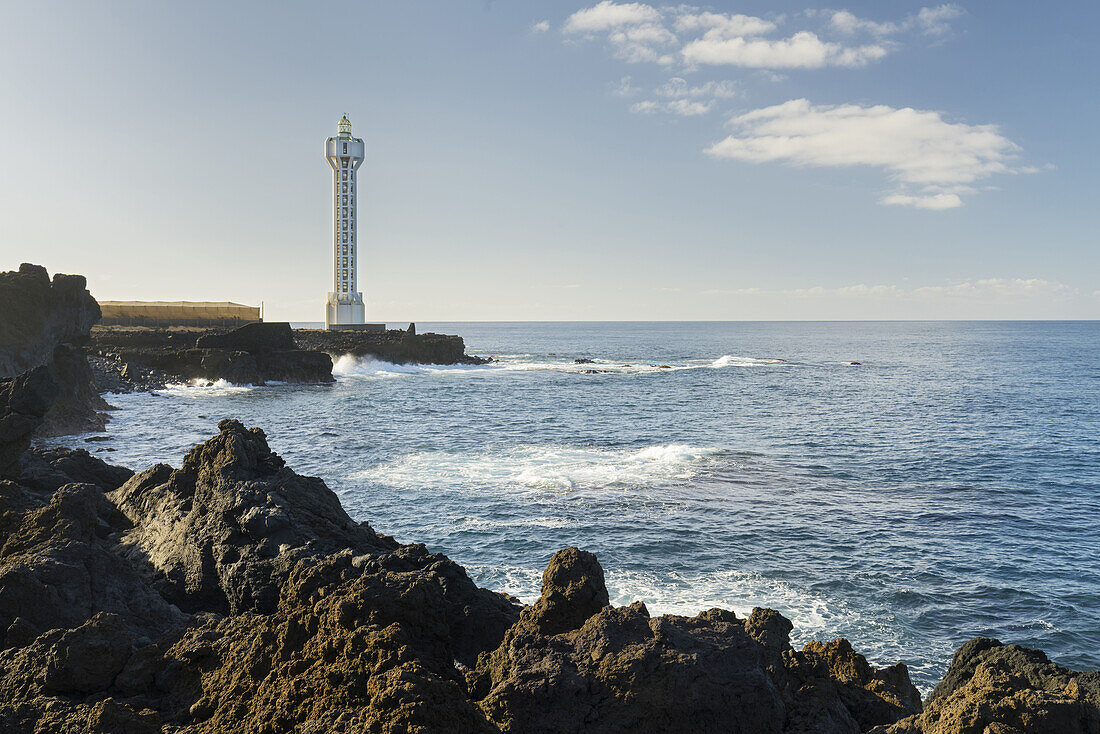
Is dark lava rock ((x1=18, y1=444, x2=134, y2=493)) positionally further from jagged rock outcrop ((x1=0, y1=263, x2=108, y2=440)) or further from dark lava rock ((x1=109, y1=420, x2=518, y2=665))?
jagged rock outcrop ((x1=0, y1=263, x2=108, y2=440))

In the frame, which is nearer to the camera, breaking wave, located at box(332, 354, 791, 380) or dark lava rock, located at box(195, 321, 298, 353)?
dark lava rock, located at box(195, 321, 298, 353)

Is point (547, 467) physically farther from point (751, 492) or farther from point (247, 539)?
point (247, 539)

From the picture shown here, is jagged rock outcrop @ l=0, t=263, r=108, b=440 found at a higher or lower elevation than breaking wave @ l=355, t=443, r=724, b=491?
higher

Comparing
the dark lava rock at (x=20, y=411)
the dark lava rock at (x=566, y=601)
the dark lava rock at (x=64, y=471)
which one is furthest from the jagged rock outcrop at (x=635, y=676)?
the dark lava rock at (x=20, y=411)

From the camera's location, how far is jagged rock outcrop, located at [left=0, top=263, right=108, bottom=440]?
29656mm

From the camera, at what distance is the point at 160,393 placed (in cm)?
4925

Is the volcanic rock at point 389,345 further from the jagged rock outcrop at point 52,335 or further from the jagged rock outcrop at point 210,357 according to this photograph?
the jagged rock outcrop at point 52,335

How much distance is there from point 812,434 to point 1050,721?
105 ft

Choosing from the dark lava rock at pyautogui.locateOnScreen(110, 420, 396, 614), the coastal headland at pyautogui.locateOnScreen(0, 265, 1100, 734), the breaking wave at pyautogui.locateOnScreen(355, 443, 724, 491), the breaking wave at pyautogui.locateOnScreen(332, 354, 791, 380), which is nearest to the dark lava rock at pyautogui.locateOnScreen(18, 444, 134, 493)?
the dark lava rock at pyautogui.locateOnScreen(110, 420, 396, 614)

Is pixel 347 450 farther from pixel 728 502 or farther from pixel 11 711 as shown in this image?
pixel 11 711

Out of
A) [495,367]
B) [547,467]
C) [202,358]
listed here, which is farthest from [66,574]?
[495,367]

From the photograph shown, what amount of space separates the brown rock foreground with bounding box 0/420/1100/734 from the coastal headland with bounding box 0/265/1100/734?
16 mm

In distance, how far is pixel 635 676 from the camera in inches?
206

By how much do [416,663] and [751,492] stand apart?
1936cm
